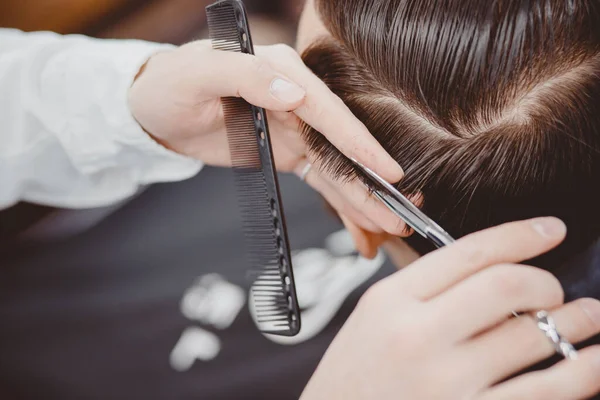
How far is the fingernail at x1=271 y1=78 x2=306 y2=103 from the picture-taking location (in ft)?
1.89

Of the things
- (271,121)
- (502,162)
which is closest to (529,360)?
(502,162)

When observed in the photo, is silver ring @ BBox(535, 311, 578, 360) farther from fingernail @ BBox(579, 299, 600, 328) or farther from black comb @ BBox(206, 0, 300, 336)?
black comb @ BBox(206, 0, 300, 336)

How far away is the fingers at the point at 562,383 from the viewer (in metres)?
0.44

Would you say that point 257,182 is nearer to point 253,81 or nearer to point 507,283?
point 253,81

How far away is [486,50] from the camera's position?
460 millimetres

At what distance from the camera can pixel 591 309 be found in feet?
1.52

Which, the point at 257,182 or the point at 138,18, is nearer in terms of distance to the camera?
the point at 257,182

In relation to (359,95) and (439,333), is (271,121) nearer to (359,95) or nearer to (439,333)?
(359,95)

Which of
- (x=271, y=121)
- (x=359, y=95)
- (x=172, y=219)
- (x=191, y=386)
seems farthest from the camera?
(x=172, y=219)

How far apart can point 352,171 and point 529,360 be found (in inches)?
10.4

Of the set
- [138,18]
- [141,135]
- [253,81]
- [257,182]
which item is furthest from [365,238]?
[138,18]

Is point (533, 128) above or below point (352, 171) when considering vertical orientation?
above

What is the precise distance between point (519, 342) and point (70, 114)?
0.80 metres

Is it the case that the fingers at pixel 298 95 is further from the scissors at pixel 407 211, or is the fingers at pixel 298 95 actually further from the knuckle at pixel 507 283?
the knuckle at pixel 507 283
